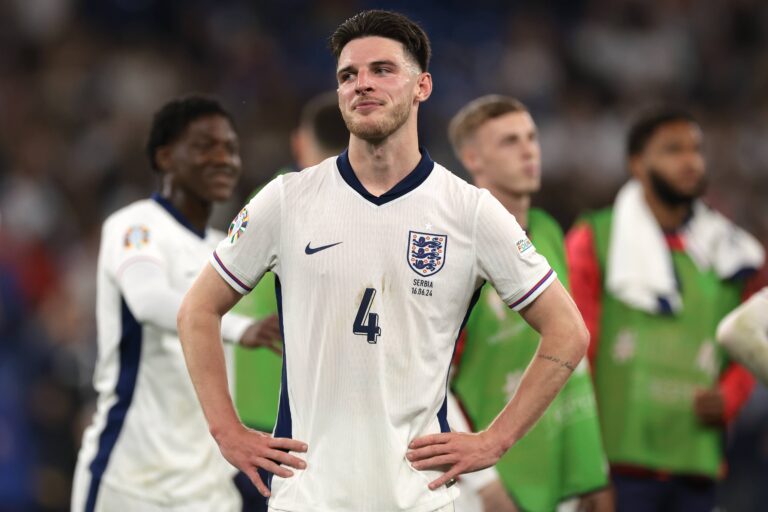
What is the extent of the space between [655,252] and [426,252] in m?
2.91

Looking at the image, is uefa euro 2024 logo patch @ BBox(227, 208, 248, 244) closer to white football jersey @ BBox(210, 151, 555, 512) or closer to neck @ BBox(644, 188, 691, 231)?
white football jersey @ BBox(210, 151, 555, 512)

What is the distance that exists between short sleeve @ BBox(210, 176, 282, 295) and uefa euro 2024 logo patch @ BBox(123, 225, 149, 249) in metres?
1.21

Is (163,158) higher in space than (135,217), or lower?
higher

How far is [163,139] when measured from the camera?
5637 millimetres

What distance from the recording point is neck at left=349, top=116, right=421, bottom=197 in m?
4.02

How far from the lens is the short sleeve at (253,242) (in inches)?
157

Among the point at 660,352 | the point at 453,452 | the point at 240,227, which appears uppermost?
the point at 240,227

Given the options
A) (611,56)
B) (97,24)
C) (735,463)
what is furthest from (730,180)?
(97,24)

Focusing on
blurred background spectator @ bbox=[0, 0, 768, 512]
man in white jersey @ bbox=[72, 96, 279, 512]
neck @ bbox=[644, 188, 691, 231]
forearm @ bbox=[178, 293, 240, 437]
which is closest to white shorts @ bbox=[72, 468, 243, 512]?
man in white jersey @ bbox=[72, 96, 279, 512]

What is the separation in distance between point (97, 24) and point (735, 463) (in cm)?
826

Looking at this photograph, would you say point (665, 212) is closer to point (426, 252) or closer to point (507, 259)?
point (507, 259)

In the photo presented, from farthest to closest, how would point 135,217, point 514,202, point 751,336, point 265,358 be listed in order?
point 265,358, point 514,202, point 135,217, point 751,336

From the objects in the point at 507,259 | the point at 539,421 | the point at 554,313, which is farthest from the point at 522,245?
the point at 539,421

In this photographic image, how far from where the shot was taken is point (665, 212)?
6781 millimetres
